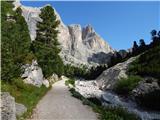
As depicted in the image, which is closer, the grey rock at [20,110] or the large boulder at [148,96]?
the grey rock at [20,110]

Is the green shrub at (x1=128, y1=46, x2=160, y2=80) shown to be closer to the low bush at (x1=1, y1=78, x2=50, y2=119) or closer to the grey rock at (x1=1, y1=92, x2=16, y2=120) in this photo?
the low bush at (x1=1, y1=78, x2=50, y2=119)

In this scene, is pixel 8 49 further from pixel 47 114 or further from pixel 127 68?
pixel 127 68

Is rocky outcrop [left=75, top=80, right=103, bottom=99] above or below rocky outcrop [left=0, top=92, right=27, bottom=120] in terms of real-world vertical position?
above

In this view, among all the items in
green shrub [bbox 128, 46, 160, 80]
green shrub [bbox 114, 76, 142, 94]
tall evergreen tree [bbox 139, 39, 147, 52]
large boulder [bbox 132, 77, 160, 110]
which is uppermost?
tall evergreen tree [bbox 139, 39, 147, 52]

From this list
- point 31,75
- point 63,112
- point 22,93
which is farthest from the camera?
point 31,75

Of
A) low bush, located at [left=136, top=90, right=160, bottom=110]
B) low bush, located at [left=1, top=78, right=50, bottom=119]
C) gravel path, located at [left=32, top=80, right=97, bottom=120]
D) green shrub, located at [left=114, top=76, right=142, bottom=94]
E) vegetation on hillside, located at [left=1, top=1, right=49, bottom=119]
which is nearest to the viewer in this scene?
gravel path, located at [left=32, top=80, right=97, bottom=120]

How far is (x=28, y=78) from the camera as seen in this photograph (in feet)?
132

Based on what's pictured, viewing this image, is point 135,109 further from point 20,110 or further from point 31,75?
point 20,110

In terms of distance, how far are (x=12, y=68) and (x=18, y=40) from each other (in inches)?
201

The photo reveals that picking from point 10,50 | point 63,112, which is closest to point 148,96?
point 10,50

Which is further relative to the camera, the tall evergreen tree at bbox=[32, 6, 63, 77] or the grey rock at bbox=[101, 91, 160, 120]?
the tall evergreen tree at bbox=[32, 6, 63, 77]

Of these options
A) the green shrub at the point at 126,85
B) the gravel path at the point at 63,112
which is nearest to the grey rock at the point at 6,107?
the gravel path at the point at 63,112

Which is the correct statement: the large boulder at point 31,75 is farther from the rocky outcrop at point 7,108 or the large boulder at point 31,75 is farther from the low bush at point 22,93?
the rocky outcrop at point 7,108

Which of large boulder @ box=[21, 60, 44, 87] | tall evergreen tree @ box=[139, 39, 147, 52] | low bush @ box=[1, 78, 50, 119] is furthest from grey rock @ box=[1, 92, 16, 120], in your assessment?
tall evergreen tree @ box=[139, 39, 147, 52]
